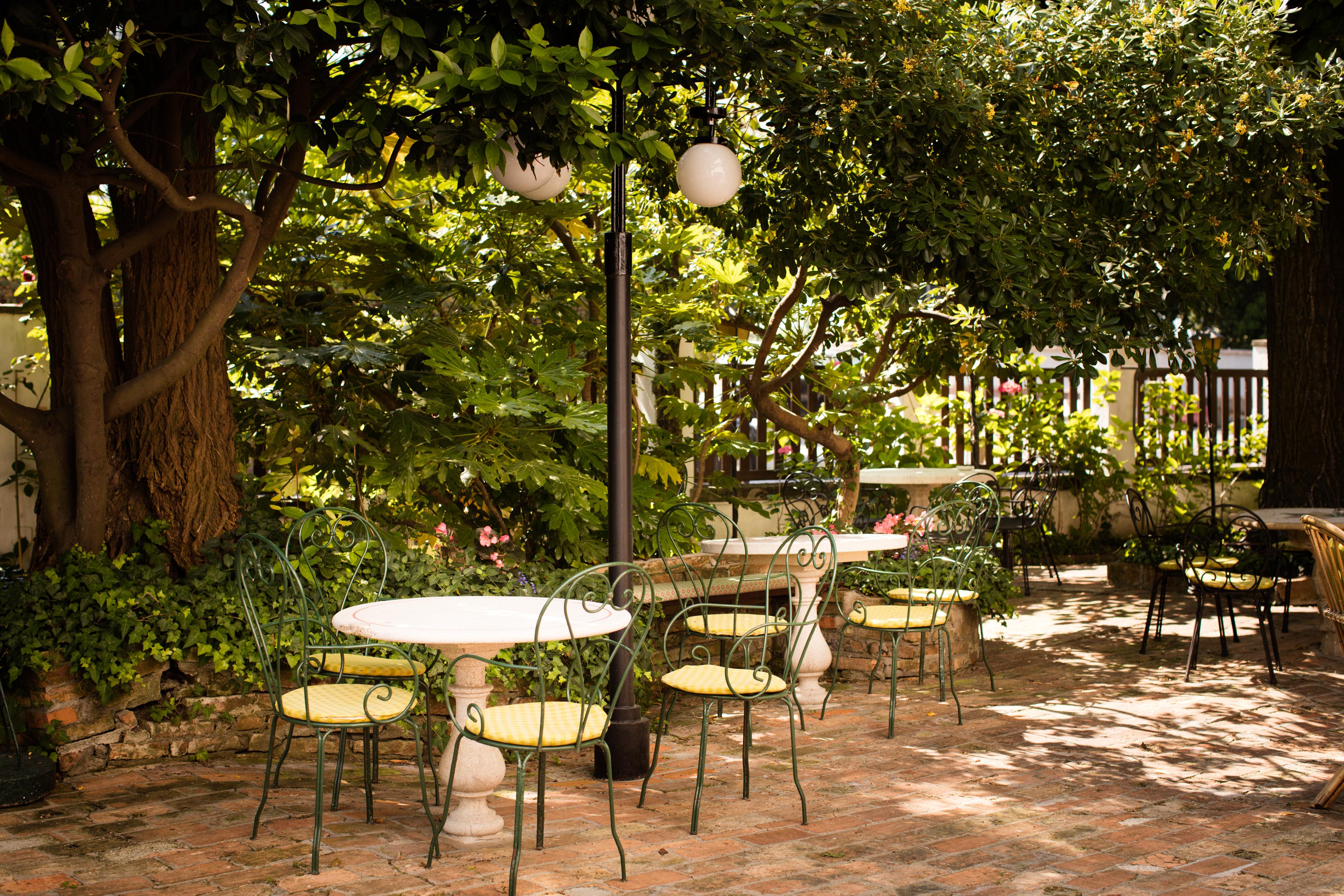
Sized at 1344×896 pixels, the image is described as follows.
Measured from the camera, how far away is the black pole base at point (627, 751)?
15.9ft

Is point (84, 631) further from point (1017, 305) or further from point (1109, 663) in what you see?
point (1109, 663)

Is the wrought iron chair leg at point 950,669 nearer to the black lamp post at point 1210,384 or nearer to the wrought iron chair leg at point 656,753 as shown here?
the wrought iron chair leg at point 656,753

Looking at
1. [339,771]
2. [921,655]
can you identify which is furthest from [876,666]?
[339,771]

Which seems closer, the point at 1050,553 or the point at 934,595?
the point at 934,595

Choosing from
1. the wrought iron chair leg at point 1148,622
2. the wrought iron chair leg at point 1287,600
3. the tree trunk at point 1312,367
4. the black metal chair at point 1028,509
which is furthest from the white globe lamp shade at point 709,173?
the tree trunk at point 1312,367

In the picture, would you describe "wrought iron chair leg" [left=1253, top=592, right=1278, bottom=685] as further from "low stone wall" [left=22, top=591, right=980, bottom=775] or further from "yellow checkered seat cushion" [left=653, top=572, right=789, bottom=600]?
"low stone wall" [left=22, top=591, right=980, bottom=775]

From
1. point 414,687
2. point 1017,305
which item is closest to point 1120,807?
point 1017,305

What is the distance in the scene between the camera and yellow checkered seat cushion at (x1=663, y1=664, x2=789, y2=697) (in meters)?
4.35

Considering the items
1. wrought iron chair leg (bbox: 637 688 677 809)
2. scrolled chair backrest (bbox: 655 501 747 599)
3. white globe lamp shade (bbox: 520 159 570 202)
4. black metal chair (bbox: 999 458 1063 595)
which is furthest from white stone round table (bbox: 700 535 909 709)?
black metal chair (bbox: 999 458 1063 595)

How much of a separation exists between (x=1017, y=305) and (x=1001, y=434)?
24.1 feet

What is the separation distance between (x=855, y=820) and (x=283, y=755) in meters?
2.23

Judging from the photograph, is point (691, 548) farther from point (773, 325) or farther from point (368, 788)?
point (368, 788)

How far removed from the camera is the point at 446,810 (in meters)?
3.96

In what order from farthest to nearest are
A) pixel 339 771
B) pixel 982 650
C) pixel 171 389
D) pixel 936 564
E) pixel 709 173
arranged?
1. pixel 982 650
2. pixel 936 564
3. pixel 171 389
4. pixel 709 173
5. pixel 339 771
